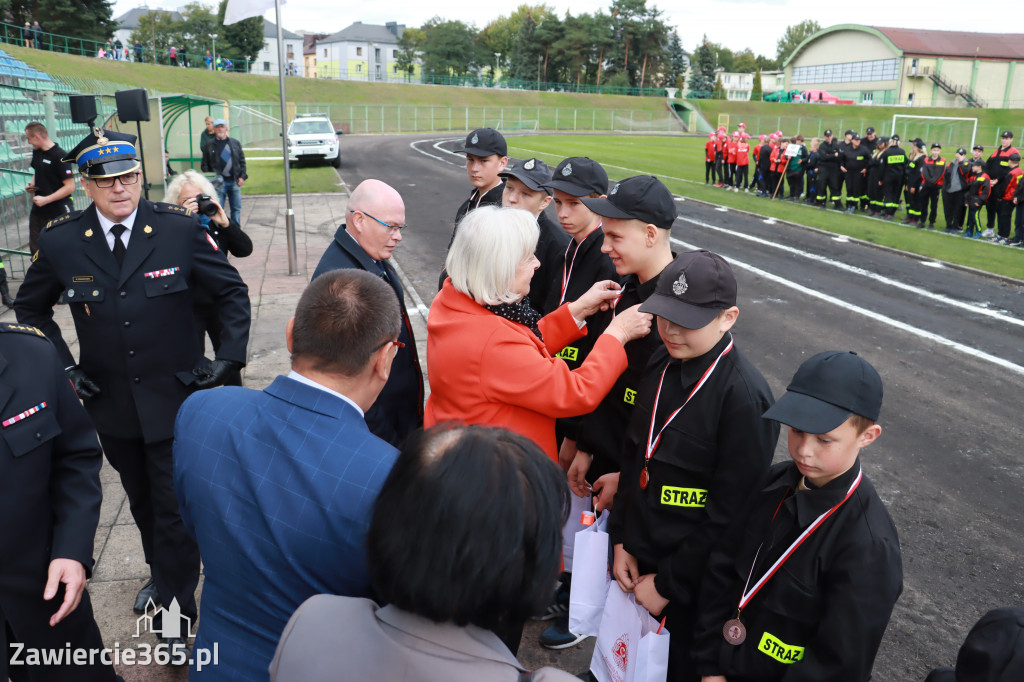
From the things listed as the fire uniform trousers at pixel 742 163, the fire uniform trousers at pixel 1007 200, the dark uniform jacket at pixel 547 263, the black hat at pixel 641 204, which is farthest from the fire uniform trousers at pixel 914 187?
the black hat at pixel 641 204

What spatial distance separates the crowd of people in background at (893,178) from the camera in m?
16.7

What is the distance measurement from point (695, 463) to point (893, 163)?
63.1 feet

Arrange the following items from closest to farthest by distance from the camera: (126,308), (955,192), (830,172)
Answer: (126,308)
(955,192)
(830,172)

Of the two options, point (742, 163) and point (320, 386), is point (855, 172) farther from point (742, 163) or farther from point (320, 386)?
point (320, 386)

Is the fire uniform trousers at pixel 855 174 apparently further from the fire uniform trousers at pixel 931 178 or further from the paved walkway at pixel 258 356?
the paved walkway at pixel 258 356

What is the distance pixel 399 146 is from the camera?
40.0 metres

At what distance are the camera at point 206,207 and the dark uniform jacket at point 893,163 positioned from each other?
60.5 ft

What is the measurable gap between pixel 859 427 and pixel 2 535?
2965 millimetres

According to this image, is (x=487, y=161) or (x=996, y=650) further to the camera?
(x=487, y=161)

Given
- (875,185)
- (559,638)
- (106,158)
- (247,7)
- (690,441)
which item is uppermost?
(247,7)

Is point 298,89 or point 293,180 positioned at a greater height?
point 298,89

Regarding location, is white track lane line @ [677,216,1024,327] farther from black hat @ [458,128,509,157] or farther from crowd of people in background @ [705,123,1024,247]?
black hat @ [458,128,509,157]

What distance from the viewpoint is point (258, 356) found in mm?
8117

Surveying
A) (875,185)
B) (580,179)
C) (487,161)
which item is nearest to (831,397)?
(580,179)
